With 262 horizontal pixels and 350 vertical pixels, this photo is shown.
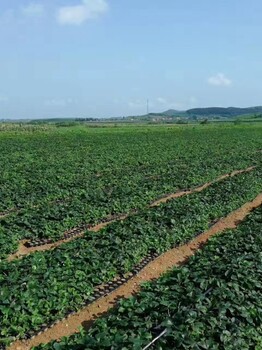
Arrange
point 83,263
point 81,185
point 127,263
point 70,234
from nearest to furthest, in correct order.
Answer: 1. point 83,263
2. point 127,263
3. point 70,234
4. point 81,185

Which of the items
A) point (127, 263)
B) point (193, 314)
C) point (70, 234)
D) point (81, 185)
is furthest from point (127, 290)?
point (81, 185)

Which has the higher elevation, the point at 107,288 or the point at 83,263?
the point at 83,263

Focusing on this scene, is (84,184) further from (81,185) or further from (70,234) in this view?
(70,234)

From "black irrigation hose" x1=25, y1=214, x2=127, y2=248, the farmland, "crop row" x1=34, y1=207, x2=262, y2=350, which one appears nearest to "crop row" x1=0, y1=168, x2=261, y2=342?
the farmland

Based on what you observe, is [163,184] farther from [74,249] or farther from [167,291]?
[167,291]

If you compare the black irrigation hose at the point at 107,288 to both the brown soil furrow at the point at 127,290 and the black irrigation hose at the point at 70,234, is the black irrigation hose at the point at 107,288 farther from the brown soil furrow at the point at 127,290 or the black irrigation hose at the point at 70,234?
the black irrigation hose at the point at 70,234

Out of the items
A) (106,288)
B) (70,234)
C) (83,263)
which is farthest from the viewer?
(70,234)

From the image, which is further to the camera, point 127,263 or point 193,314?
point 127,263

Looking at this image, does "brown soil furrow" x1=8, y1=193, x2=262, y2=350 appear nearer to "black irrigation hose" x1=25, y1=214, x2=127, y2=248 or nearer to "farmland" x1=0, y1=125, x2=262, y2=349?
"farmland" x1=0, y1=125, x2=262, y2=349
